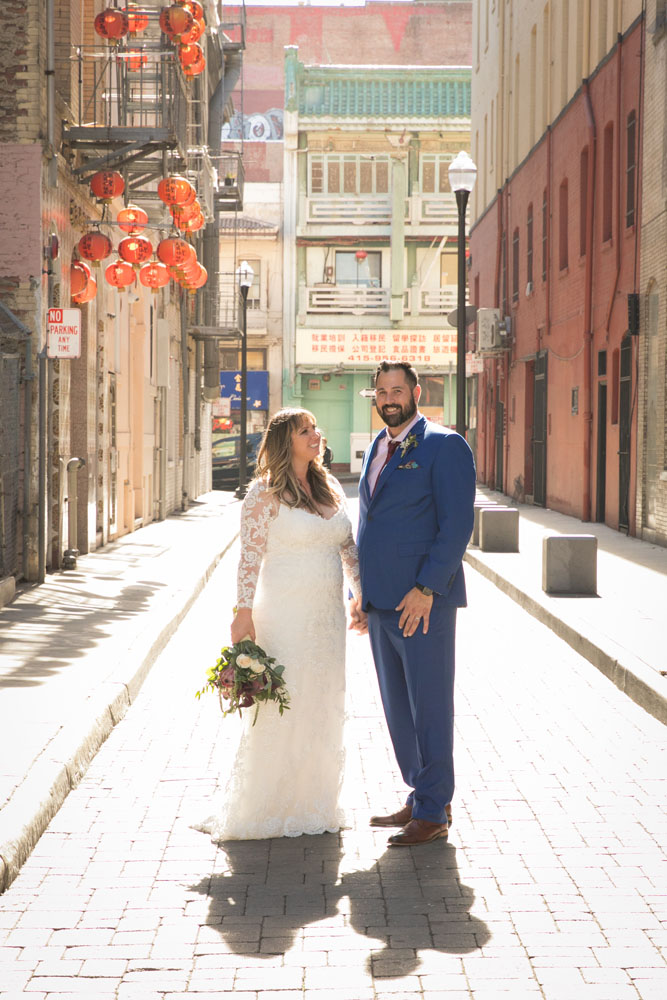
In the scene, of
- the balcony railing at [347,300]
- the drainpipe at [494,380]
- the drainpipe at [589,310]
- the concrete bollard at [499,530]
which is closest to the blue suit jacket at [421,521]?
the concrete bollard at [499,530]

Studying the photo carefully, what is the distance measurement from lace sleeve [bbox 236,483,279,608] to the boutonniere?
1.79 feet

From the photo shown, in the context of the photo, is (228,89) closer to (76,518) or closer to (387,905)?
(76,518)

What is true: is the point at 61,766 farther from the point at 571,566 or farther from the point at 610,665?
the point at 571,566

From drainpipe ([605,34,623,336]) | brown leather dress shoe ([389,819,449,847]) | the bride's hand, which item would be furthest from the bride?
drainpipe ([605,34,623,336])

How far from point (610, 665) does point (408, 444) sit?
13.8 feet

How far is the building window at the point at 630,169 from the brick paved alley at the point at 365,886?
14712mm

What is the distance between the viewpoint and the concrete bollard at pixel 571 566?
12.9 metres

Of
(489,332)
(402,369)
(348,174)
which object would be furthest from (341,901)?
(348,174)

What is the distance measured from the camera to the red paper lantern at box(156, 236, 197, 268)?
1736cm

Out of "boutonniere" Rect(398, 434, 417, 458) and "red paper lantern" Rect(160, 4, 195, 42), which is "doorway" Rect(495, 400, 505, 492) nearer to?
"red paper lantern" Rect(160, 4, 195, 42)

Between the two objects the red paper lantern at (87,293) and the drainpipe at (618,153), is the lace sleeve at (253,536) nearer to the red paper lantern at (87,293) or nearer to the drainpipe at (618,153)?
the red paper lantern at (87,293)

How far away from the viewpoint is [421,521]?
5.43 meters

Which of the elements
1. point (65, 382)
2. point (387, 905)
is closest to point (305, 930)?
point (387, 905)

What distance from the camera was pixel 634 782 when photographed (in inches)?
249
